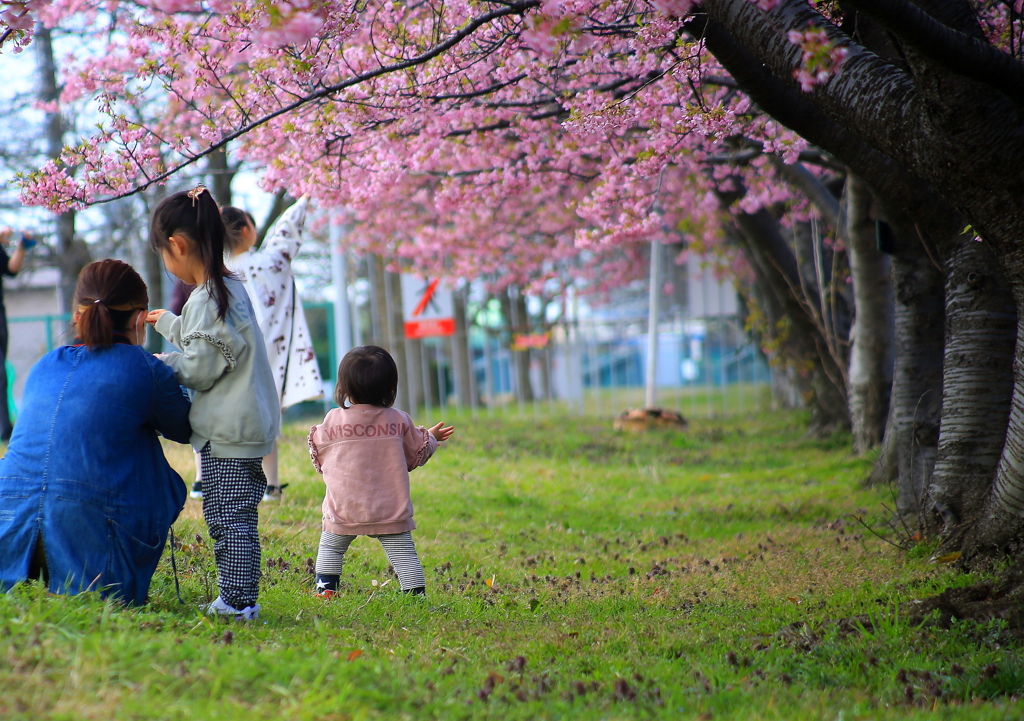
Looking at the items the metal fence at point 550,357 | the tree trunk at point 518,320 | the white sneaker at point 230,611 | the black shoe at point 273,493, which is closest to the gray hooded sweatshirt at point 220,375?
the white sneaker at point 230,611

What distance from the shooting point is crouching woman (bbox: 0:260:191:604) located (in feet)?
9.93

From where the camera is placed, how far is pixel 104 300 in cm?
324

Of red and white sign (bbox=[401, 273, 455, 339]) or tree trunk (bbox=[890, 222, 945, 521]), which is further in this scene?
red and white sign (bbox=[401, 273, 455, 339])

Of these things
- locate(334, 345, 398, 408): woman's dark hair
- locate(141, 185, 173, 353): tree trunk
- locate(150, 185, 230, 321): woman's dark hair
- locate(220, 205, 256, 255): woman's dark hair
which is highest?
locate(141, 185, 173, 353): tree trunk

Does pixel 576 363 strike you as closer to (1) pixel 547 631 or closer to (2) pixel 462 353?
(2) pixel 462 353

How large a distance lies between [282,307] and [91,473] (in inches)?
109

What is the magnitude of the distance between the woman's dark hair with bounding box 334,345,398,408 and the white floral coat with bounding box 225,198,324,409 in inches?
68.6

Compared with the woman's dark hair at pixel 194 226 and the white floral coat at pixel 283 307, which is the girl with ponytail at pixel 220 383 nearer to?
the woman's dark hair at pixel 194 226

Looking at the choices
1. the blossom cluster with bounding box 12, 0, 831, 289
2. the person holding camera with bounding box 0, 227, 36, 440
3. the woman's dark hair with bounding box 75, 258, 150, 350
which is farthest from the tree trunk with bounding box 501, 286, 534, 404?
the woman's dark hair with bounding box 75, 258, 150, 350

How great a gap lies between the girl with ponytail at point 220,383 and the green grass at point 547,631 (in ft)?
0.92

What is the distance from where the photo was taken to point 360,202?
704 cm

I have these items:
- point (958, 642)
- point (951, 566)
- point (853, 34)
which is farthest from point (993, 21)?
point (958, 642)

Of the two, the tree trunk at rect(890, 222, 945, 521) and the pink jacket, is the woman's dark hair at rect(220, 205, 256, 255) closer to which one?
the pink jacket

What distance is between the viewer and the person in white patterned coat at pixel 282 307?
5562mm
